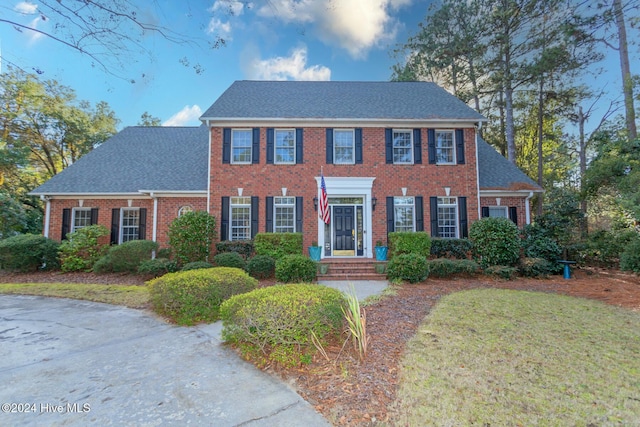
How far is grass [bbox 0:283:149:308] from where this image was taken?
681 centimetres

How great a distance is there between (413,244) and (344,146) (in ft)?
15.2

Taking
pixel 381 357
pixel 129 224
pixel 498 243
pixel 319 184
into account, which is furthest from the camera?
pixel 129 224

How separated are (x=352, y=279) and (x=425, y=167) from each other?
5523 mm

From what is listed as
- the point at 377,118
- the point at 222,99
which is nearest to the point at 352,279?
the point at 377,118

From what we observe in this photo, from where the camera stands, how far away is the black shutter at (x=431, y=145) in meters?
11.8

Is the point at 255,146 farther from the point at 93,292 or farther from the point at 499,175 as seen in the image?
the point at 499,175

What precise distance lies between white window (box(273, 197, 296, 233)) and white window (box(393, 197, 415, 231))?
397 cm

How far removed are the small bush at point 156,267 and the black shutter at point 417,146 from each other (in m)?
9.55

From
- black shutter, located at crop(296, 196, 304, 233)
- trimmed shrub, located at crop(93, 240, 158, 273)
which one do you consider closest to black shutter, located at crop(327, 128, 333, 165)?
black shutter, located at crop(296, 196, 304, 233)

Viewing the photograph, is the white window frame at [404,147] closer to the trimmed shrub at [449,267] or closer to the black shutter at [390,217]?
the black shutter at [390,217]

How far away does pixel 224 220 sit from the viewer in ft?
37.2

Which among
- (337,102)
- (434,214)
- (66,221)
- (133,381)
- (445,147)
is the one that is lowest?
(133,381)

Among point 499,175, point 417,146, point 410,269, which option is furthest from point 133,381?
point 499,175

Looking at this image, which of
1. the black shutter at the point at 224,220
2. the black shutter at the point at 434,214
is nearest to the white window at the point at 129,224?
the black shutter at the point at 224,220
